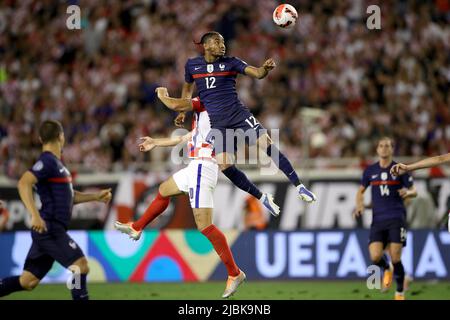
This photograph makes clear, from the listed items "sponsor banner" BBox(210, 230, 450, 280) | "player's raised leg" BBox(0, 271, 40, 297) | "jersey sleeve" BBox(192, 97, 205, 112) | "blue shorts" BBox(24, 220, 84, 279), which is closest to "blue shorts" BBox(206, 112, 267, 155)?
"jersey sleeve" BBox(192, 97, 205, 112)

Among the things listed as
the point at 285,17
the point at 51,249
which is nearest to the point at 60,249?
the point at 51,249

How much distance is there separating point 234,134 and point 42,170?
7.91ft

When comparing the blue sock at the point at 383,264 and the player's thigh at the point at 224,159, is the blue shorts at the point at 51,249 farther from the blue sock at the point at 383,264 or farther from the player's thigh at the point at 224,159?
the blue sock at the point at 383,264

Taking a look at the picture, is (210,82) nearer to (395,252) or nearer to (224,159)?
(224,159)

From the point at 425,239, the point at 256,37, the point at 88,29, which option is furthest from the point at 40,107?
the point at 425,239

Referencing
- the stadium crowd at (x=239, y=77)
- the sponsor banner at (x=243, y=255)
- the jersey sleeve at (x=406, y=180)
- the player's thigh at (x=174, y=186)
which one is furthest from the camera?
the stadium crowd at (x=239, y=77)

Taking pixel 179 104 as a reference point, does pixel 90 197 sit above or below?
below

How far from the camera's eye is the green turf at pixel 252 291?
47.9 ft

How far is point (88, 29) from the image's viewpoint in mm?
25391

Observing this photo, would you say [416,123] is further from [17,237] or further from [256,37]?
[17,237]

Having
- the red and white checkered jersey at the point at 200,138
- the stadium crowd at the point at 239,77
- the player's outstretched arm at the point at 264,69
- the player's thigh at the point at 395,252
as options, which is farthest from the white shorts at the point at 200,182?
the stadium crowd at the point at 239,77

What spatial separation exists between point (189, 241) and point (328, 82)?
6.55 metres

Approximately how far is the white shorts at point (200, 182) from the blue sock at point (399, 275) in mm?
3534

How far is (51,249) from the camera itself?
1128cm
